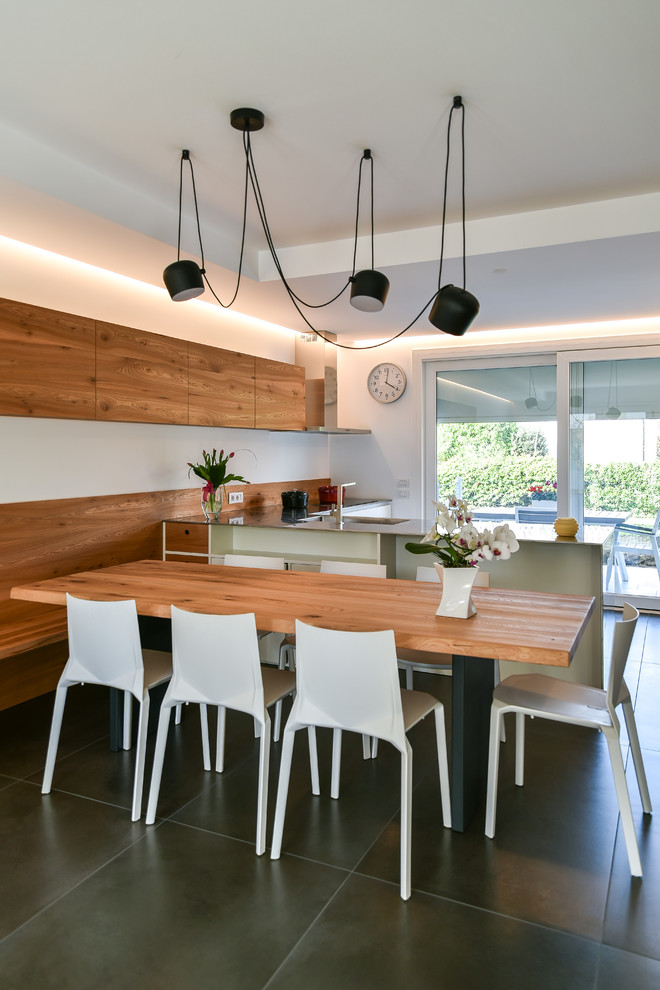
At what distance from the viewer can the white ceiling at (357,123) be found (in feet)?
6.72

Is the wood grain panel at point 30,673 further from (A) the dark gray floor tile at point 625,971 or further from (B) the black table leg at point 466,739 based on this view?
(A) the dark gray floor tile at point 625,971

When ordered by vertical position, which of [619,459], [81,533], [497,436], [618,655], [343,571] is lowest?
[618,655]

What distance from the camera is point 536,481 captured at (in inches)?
234

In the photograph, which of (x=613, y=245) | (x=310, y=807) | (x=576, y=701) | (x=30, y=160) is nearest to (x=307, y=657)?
(x=310, y=807)

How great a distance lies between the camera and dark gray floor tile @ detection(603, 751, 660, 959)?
1827 millimetres

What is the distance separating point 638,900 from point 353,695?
1028 millimetres

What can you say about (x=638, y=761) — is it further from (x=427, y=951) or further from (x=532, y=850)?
(x=427, y=951)

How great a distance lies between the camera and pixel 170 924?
74.4 inches

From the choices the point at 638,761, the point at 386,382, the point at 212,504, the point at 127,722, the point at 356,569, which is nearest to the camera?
the point at 638,761

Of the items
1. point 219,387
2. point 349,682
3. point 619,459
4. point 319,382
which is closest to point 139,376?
point 219,387

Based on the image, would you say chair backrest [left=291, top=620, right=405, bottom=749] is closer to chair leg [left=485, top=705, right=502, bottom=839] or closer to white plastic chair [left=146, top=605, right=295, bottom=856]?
white plastic chair [left=146, top=605, right=295, bottom=856]

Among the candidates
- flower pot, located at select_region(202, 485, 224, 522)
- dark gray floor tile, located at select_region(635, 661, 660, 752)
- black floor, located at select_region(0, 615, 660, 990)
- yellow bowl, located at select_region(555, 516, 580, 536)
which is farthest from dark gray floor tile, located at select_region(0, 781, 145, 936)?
yellow bowl, located at select_region(555, 516, 580, 536)

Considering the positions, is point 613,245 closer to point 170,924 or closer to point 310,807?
point 310,807

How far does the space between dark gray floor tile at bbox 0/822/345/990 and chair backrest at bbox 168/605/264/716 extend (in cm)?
49
